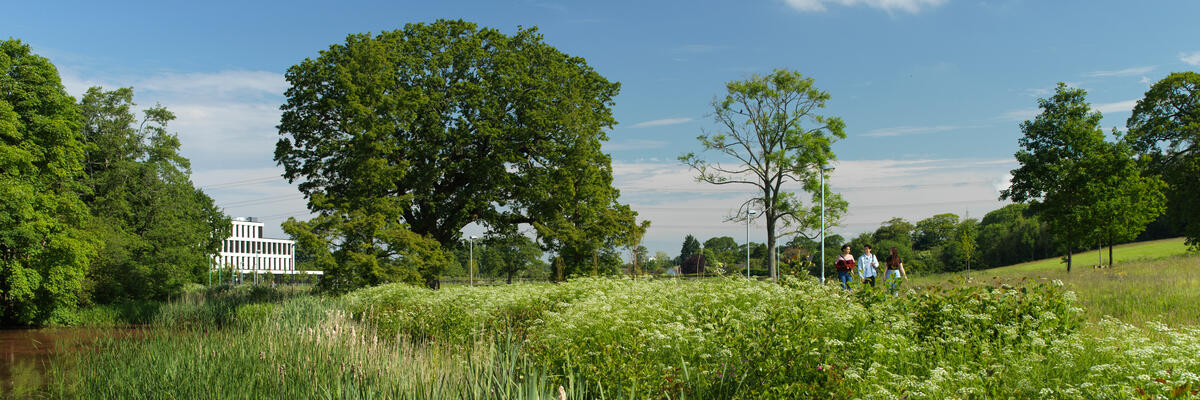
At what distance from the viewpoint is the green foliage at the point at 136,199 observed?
1383 inches

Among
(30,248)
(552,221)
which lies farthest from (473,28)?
(30,248)

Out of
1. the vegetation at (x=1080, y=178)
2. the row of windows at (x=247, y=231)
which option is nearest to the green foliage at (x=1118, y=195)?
the vegetation at (x=1080, y=178)

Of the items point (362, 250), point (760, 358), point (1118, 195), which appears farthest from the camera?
point (1118, 195)

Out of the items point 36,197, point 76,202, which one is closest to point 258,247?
point 76,202

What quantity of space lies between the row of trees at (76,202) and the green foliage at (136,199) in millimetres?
55

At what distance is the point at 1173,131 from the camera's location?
113 ft

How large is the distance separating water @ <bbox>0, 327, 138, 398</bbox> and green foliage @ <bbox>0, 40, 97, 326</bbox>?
4.64 ft

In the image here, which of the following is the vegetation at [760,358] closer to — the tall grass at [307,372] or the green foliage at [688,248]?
the tall grass at [307,372]

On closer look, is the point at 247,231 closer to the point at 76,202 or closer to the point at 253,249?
the point at 253,249

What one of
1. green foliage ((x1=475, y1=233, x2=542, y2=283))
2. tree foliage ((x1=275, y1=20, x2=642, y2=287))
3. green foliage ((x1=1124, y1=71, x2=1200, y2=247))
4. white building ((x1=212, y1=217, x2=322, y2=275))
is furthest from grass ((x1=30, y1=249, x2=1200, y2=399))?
white building ((x1=212, y1=217, x2=322, y2=275))

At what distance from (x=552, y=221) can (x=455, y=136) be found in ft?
16.6

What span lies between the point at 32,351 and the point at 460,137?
1462cm

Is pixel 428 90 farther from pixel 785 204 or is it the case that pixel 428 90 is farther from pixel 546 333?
pixel 546 333

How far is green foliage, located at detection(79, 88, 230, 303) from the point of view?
1383 inches
